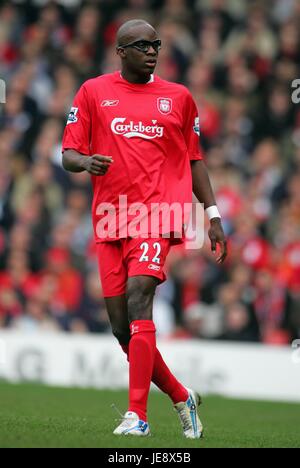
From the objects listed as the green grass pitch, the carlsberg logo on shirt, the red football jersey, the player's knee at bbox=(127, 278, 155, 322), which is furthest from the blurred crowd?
the player's knee at bbox=(127, 278, 155, 322)

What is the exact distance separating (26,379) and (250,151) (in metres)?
4.64

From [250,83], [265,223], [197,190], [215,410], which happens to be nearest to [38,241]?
[265,223]

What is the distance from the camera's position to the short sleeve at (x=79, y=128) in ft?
24.3

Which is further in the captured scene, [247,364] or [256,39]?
[256,39]

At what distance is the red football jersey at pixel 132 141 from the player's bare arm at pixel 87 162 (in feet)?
0.28

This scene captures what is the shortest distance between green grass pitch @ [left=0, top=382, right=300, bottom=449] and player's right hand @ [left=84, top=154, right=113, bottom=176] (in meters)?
1.54

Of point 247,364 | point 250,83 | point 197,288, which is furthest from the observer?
point 250,83

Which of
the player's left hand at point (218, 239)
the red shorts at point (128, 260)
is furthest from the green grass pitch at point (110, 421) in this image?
the player's left hand at point (218, 239)

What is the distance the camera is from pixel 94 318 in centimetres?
1467

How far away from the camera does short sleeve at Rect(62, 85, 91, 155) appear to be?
7410 millimetres

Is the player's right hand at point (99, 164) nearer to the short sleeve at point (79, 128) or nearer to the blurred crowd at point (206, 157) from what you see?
the short sleeve at point (79, 128)

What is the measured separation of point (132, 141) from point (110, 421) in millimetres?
2218

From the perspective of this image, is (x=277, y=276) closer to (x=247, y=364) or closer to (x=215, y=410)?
(x=247, y=364)

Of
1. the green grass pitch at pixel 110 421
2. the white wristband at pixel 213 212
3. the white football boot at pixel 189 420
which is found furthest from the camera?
the white wristband at pixel 213 212
